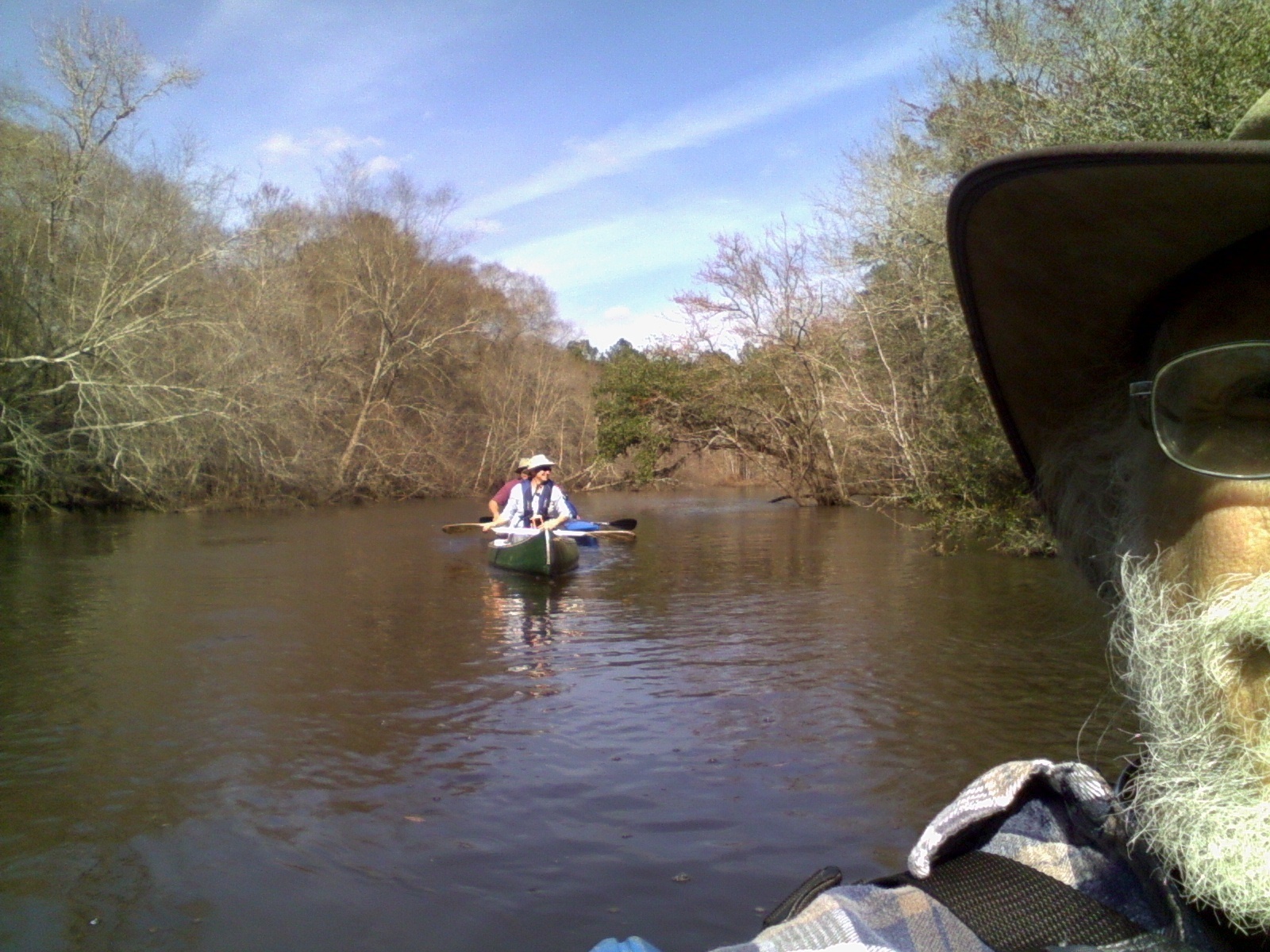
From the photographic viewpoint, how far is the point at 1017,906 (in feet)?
3.55

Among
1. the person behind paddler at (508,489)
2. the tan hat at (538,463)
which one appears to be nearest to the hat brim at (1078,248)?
the tan hat at (538,463)

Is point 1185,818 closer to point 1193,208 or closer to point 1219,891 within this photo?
point 1219,891

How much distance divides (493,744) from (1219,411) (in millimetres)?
5217

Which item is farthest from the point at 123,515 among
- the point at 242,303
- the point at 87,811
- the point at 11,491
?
the point at 87,811

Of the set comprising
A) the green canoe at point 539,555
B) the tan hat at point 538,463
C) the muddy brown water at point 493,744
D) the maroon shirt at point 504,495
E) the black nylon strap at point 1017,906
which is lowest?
the muddy brown water at point 493,744

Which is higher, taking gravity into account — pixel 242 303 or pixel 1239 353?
pixel 242 303

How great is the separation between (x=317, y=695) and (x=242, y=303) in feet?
67.7

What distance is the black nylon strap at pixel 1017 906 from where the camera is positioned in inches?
40.8

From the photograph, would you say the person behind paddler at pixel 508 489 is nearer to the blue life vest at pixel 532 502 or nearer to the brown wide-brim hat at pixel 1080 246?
the blue life vest at pixel 532 502

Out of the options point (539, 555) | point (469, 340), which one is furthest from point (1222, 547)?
point (469, 340)

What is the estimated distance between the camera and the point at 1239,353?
0.90 m

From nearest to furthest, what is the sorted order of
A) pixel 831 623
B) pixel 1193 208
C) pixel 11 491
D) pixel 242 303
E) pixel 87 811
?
pixel 1193 208 → pixel 87 811 → pixel 831 623 → pixel 11 491 → pixel 242 303

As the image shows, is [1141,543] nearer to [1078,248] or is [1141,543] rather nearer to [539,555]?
[1078,248]

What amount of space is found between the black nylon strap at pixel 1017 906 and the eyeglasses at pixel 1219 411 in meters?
0.48
